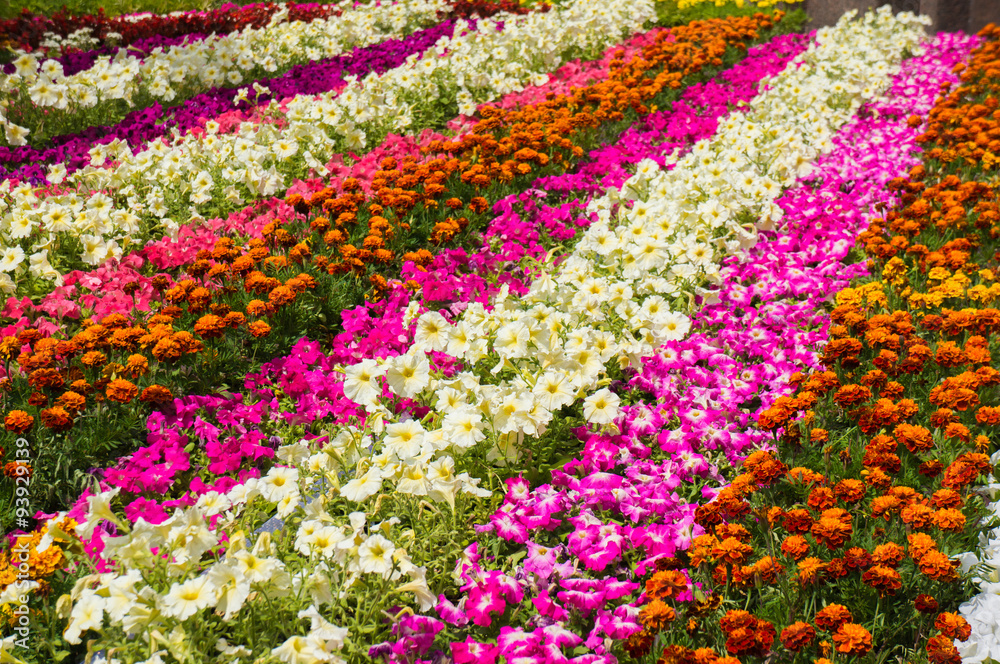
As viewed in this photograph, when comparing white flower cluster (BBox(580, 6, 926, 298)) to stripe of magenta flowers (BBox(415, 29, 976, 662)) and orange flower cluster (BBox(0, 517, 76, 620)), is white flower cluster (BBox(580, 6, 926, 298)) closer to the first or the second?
stripe of magenta flowers (BBox(415, 29, 976, 662))

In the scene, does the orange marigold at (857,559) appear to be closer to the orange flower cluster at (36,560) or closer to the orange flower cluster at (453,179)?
the orange flower cluster at (36,560)

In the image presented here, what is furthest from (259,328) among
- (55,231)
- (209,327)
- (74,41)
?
(74,41)

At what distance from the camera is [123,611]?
2143 millimetres

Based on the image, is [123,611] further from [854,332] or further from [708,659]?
[854,332]

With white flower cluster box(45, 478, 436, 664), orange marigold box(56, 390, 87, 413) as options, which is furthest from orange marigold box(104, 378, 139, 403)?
white flower cluster box(45, 478, 436, 664)

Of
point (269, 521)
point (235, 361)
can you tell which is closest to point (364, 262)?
point (235, 361)

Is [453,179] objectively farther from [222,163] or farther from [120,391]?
[120,391]

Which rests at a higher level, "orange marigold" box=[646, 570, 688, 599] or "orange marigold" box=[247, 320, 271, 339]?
"orange marigold" box=[247, 320, 271, 339]

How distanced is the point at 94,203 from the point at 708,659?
4612 millimetres

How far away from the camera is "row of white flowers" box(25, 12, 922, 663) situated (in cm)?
223

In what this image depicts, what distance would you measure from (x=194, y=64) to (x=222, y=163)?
3.24 meters

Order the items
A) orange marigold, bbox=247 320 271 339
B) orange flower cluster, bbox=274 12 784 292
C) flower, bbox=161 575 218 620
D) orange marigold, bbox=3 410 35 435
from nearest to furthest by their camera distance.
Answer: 1. flower, bbox=161 575 218 620
2. orange marigold, bbox=3 410 35 435
3. orange marigold, bbox=247 320 271 339
4. orange flower cluster, bbox=274 12 784 292

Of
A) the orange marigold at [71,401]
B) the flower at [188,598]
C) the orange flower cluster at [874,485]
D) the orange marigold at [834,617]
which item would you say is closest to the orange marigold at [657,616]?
the orange flower cluster at [874,485]

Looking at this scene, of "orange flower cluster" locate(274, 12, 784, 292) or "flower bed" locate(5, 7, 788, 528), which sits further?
"orange flower cluster" locate(274, 12, 784, 292)
